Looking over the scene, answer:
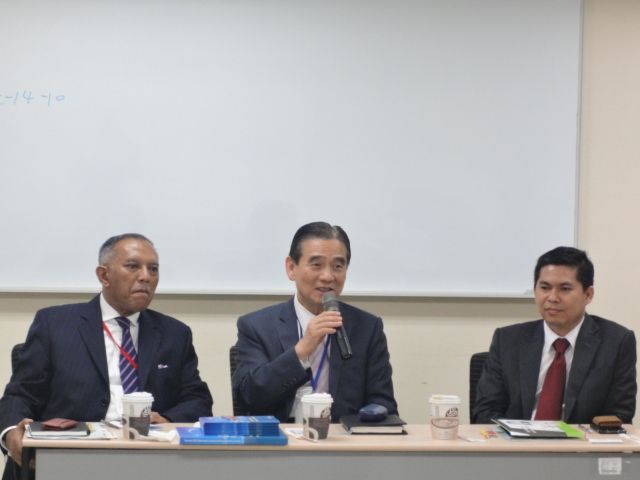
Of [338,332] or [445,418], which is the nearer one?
[445,418]

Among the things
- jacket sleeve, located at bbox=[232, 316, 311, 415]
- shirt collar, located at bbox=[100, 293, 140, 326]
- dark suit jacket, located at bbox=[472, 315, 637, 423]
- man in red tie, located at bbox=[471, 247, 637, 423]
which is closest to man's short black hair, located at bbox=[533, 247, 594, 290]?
man in red tie, located at bbox=[471, 247, 637, 423]

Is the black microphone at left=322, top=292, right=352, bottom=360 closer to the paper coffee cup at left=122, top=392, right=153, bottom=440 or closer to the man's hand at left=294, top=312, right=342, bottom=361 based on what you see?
the man's hand at left=294, top=312, right=342, bottom=361

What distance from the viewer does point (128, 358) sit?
3.60 metres

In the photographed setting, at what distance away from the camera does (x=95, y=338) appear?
3.56m

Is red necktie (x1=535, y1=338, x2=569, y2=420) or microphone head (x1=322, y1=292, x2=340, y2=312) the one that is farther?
red necktie (x1=535, y1=338, x2=569, y2=420)

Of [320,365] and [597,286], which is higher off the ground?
[597,286]

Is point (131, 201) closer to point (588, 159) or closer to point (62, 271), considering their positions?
point (62, 271)

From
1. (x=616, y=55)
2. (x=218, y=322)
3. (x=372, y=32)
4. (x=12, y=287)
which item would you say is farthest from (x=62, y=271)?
(x=616, y=55)

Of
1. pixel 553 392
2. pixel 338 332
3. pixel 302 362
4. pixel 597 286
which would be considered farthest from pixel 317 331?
pixel 597 286

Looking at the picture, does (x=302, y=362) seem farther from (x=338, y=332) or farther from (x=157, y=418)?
(x=157, y=418)

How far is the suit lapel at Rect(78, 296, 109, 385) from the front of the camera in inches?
138

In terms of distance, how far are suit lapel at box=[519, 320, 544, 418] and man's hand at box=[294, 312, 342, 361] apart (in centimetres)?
88

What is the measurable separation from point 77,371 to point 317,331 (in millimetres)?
952

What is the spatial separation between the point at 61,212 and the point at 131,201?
33 cm
